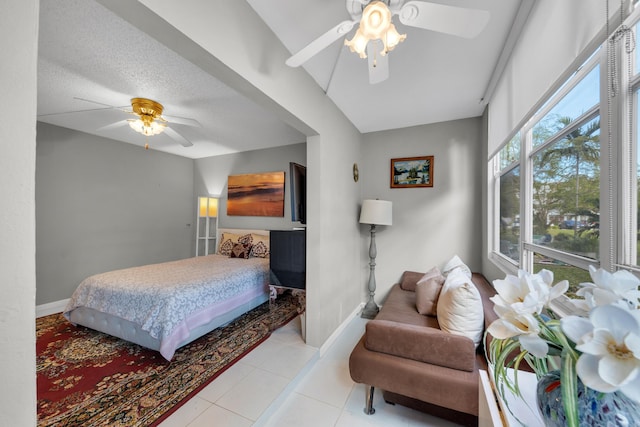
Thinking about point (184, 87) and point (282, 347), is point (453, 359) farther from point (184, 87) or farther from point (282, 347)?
point (184, 87)

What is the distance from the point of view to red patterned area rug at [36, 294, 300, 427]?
1.53 meters

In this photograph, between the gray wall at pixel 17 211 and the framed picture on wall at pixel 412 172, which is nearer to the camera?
the gray wall at pixel 17 211

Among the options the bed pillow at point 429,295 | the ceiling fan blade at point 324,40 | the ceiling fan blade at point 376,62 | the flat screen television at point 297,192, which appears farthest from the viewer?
the flat screen television at point 297,192

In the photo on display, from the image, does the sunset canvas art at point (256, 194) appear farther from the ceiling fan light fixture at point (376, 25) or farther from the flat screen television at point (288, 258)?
the ceiling fan light fixture at point (376, 25)

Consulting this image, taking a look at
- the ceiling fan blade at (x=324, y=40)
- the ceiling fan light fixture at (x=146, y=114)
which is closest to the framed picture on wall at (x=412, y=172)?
the ceiling fan blade at (x=324, y=40)

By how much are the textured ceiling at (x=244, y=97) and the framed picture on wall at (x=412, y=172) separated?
485 millimetres

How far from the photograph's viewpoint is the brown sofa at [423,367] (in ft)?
4.49

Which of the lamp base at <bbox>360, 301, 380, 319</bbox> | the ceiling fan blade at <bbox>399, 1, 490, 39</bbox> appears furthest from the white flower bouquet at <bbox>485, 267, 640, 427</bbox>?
the lamp base at <bbox>360, 301, 380, 319</bbox>

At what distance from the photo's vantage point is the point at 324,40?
116cm

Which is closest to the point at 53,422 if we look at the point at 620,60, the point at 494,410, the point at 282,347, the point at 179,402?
the point at 179,402

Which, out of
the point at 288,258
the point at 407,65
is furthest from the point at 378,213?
the point at 407,65

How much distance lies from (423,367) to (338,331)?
4.22 feet

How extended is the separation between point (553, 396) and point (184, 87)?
300 centimetres

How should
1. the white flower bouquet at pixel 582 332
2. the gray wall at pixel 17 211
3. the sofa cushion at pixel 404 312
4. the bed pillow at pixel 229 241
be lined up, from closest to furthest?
the white flower bouquet at pixel 582 332 < the gray wall at pixel 17 211 < the sofa cushion at pixel 404 312 < the bed pillow at pixel 229 241
